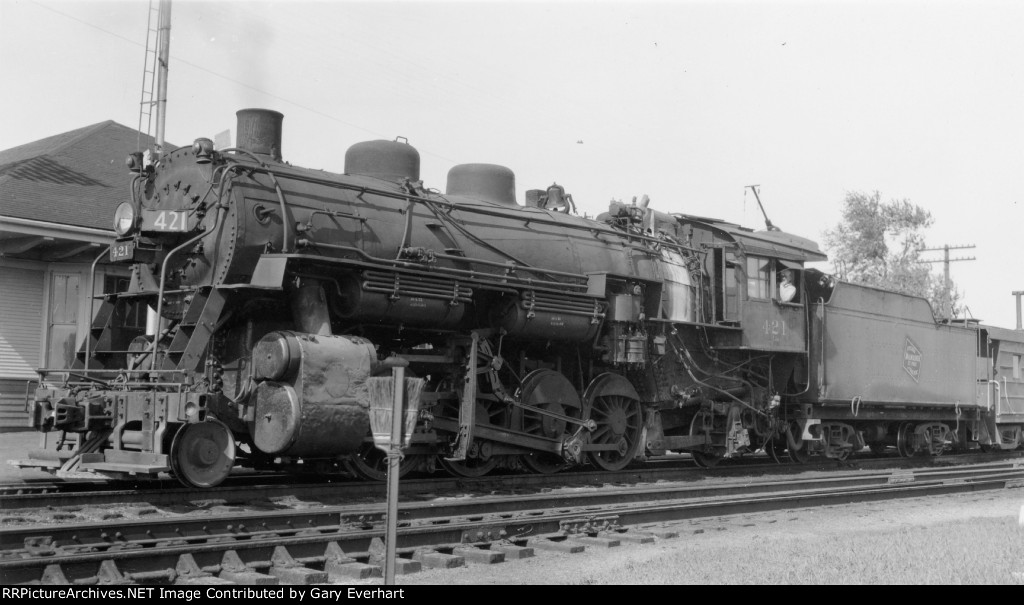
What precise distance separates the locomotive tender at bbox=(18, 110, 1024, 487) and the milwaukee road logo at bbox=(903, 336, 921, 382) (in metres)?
0.28

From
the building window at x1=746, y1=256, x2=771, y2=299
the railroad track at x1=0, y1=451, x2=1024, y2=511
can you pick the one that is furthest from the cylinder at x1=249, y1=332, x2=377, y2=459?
the building window at x1=746, y1=256, x2=771, y2=299

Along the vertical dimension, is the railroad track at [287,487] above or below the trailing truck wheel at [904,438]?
below

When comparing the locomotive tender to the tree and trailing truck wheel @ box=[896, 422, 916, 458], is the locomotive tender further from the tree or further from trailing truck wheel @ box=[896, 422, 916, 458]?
the tree

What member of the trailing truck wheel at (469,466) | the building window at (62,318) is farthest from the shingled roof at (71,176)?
the trailing truck wheel at (469,466)

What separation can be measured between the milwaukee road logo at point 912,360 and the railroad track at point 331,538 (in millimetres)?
7034

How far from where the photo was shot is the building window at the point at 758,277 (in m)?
14.1

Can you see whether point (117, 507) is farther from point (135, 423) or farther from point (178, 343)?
point (178, 343)

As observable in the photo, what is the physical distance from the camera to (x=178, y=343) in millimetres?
9242

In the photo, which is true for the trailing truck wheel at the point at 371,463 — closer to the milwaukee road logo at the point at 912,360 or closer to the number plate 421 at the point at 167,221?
the number plate 421 at the point at 167,221

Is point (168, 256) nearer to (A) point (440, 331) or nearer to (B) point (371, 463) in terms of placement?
(A) point (440, 331)

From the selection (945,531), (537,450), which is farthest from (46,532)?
(945,531)

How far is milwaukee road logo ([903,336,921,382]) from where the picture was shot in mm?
16516

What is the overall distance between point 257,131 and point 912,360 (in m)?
12.2

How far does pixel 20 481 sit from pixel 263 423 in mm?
3296
